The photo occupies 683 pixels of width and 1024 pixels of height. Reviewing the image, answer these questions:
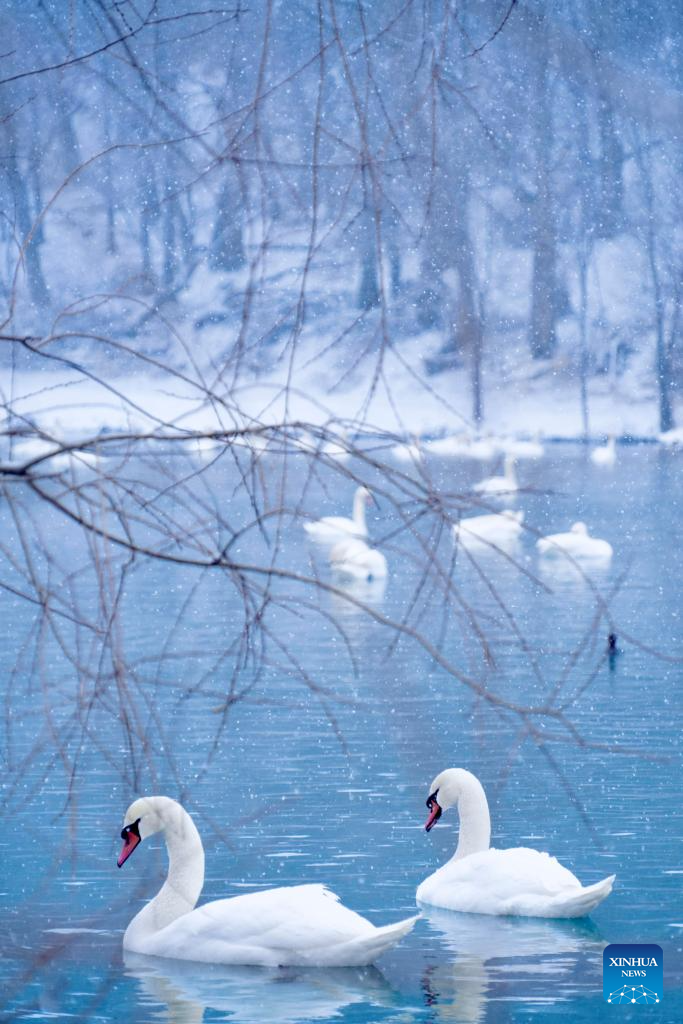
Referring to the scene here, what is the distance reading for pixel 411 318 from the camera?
35.4 meters

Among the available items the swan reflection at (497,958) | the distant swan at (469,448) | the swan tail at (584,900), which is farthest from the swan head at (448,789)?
the distant swan at (469,448)

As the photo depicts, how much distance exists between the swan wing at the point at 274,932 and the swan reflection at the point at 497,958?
197mm

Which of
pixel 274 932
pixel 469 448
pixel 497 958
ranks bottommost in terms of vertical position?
pixel 497 958

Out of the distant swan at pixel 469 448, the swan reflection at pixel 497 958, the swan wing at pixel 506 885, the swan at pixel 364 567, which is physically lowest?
the swan reflection at pixel 497 958

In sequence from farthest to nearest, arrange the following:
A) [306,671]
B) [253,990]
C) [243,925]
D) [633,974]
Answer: [306,671]
[243,925]
[253,990]
[633,974]

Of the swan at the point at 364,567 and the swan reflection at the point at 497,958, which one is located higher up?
the swan at the point at 364,567

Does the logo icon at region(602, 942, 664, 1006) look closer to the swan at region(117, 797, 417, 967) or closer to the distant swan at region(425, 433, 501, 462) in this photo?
A: the swan at region(117, 797, 417, 967)

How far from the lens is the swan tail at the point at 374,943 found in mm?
3881

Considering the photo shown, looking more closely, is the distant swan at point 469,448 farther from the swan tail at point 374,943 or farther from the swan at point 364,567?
the swan tail at point 374,943

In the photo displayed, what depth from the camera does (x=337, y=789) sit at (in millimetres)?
5730

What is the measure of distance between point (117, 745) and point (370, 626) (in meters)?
3.50

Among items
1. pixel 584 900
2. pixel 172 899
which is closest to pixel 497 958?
pixel 584 900

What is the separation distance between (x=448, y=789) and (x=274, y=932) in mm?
1067

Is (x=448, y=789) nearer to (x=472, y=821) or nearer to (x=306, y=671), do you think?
(x=472, y=821)
